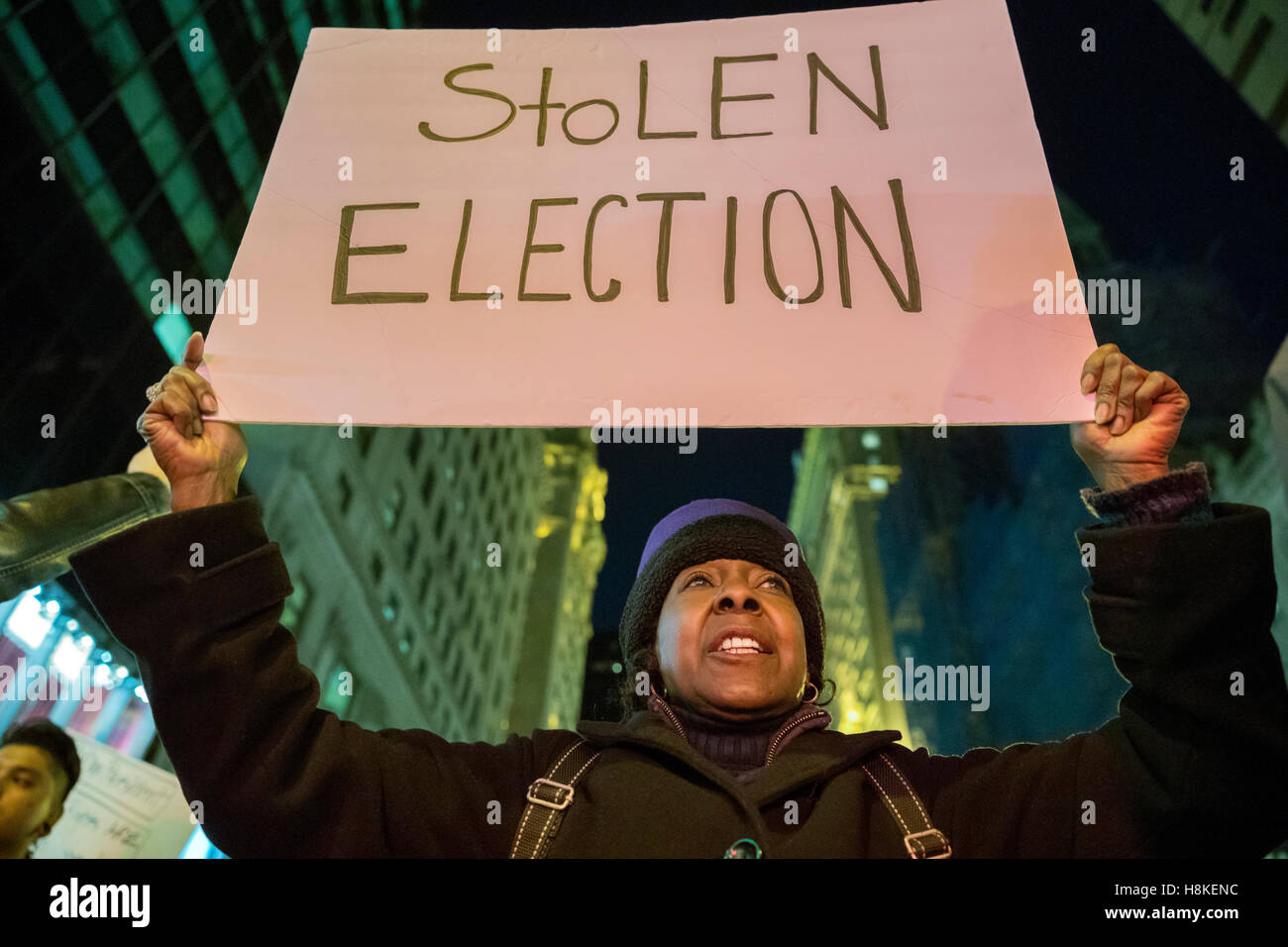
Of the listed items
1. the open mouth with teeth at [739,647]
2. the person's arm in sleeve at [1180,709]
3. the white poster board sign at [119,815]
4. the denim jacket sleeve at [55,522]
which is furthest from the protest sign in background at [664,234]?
the white poster board sign at [119,815]

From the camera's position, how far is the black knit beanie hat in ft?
8.64

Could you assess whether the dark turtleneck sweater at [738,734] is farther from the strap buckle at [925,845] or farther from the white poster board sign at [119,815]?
the white poster board sign at [119,815]

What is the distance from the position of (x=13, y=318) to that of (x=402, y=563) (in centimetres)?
1872

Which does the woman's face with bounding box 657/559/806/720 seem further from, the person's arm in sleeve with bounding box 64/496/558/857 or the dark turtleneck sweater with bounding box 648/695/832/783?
the person's arm in sleeve with bounding box 64/496/558/857

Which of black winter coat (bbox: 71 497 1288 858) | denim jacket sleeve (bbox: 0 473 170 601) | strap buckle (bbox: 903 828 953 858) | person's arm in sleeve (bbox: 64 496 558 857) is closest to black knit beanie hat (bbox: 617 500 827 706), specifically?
black winter coat (bbox: 71 497 1288 858)

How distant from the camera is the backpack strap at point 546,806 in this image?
185 centimetres

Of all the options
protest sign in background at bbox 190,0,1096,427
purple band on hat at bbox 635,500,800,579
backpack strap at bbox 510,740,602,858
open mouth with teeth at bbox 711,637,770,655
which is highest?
protest sign in background at bbox 190,0,1096,427

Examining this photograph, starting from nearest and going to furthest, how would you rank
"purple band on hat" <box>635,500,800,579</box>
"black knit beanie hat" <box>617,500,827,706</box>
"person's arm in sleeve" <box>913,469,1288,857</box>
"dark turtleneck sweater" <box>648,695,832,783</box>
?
1. "person's arm in sleeve" <box>913,469,1288,857</box>
2. "dark turtleneck sweater" <box>648,695,832,783</box>
3. "black knit beanie hat" <box>617,500,827,706</box>
4. "purple band on hat" <box>635,500,800,579</box>

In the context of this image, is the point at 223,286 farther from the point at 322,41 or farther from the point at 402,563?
the point at 402,563

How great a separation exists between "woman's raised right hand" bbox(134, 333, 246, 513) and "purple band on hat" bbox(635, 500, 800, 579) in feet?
4.05

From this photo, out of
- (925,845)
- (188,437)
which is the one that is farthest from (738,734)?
(188,437)

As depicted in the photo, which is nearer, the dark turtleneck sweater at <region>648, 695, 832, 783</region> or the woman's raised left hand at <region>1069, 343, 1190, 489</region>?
the woman's raised left hand at <region>1069, 343, 1190, 489</region>

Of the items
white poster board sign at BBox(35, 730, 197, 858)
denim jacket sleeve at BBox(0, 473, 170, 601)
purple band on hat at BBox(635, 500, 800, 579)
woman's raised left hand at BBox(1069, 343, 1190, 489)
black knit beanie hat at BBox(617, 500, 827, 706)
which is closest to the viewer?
woman's raised left hand at BBox(1069, 343, 1190, 489)

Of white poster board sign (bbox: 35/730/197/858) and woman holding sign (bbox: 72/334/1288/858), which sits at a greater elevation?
woman holding sign (bbox: 72/334/1288/858)
